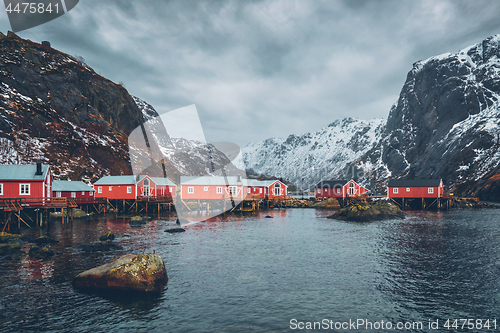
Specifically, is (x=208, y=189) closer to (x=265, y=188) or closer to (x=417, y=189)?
(x=265, y=188)

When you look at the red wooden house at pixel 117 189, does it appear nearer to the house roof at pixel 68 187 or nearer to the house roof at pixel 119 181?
the house roof at pixel 119 181

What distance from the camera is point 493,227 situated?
49.5 metres

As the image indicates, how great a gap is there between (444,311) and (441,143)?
182892mm

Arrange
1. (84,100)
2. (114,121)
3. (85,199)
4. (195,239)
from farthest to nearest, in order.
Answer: (114,121)
(84,100)
(85,199)
(195,239)

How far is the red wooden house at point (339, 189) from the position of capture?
107m

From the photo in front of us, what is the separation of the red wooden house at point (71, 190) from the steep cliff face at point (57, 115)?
23174 mm

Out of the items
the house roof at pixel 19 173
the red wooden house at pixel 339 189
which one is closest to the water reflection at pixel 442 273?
the house roof at pixel 19 173

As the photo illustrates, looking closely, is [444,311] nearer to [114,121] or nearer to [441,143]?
[114,121]

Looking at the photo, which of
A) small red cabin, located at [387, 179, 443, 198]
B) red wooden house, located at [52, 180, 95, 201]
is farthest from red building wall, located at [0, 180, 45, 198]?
small red cabin, located at [387, 179, 443, 198]

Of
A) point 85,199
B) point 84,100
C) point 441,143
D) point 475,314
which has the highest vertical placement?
point 84,100

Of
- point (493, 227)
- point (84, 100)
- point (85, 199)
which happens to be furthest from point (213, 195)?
point (84, 100)

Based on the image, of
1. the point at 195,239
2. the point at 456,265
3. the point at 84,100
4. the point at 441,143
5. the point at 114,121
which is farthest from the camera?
the point at 441,143

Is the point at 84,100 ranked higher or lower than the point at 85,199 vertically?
higher

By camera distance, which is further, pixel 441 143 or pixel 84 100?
pixel 441 143
